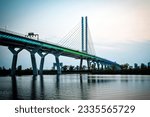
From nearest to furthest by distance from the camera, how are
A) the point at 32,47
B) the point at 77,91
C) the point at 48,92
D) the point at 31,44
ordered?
1. the point at 48,92
2. the point at 77,91
3. the point at 31,44
4. the point at 32,47

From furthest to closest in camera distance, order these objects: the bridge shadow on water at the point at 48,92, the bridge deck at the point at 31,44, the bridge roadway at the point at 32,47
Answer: the bridge roadway at the point at 32,47
the bridge deck at the point at 31,44
the bridge shadow on water at the point at 48,92

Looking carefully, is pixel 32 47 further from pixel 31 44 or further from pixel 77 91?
pixel 77 91

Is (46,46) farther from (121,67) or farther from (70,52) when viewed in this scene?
(121,67)

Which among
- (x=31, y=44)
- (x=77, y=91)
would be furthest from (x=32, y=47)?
(x=77, y=91)

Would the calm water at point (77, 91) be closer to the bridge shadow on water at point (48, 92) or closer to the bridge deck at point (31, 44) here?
the bridge shadow on water at point (48, 92)

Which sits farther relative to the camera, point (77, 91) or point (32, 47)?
point (32, 47)

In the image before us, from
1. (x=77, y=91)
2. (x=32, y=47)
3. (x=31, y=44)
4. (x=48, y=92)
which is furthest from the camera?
(x=32, y=47)

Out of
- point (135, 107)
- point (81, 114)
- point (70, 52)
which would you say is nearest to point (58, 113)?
point (81, 114)

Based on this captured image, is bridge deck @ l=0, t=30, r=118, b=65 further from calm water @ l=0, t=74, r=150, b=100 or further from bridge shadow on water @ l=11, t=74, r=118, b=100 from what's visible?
bridge shadow on water @ l=11, t=74, r=118, b=100

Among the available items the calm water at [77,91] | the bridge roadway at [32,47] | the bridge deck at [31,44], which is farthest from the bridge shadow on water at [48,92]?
the bridge roadway at [32,47]

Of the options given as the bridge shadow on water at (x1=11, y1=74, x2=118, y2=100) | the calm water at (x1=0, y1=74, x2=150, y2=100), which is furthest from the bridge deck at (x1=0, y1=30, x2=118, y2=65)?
the bridge shadow on water at (x1=11, y1=74, x2=118, y2=100)

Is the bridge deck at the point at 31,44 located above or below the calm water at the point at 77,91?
above
